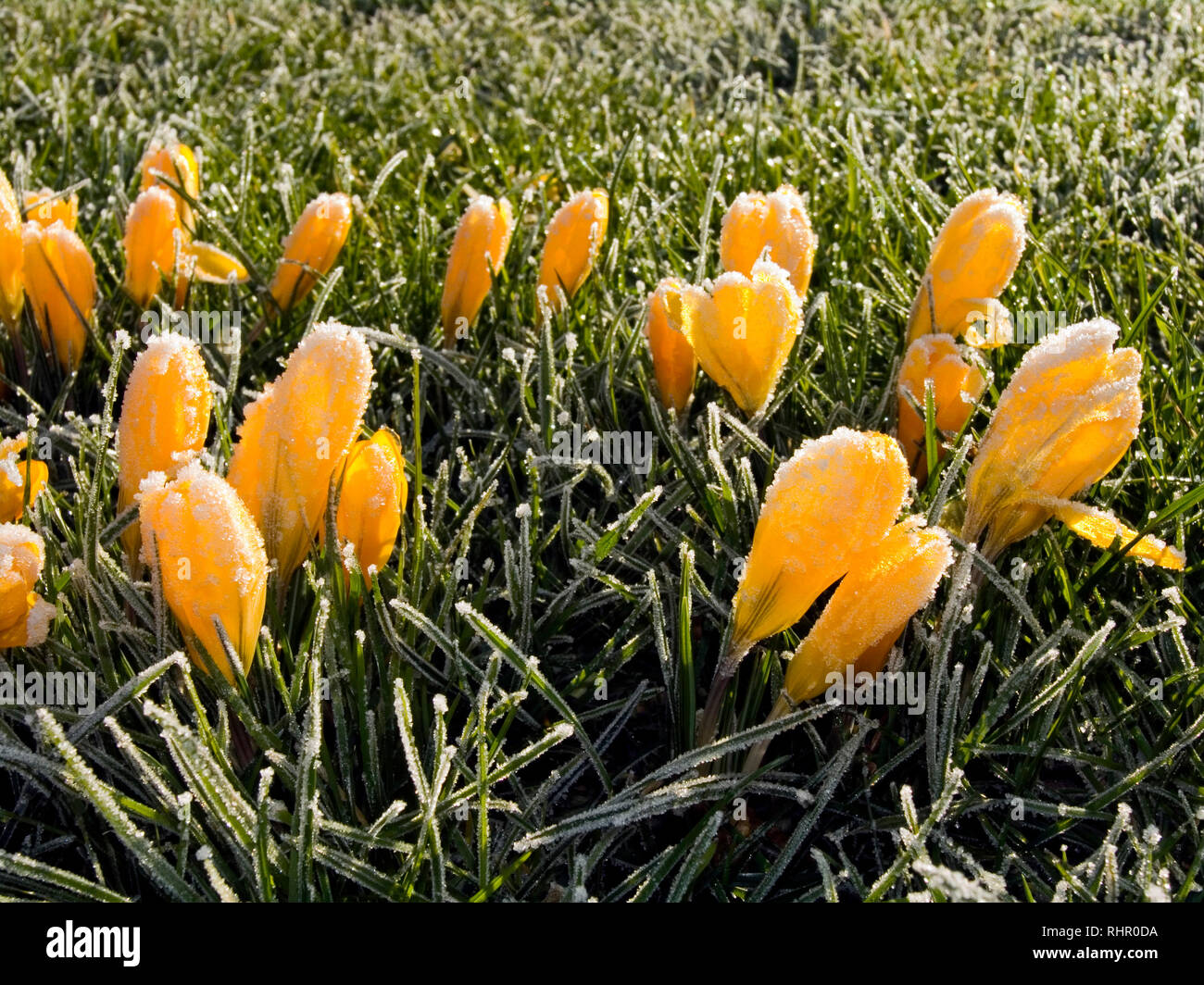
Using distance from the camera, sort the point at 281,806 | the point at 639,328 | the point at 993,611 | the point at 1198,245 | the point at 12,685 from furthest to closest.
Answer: the point at 1198,245 → the point at 639,328 → the point at 993,611 → the point at 12,685 → the point at 281,806

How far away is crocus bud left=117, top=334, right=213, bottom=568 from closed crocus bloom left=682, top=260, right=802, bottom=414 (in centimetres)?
62

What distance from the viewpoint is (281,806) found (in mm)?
1226

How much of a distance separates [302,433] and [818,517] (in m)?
0.56

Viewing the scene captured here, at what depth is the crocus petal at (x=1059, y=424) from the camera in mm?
1345

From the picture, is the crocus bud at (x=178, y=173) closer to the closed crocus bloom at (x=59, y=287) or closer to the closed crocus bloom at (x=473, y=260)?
the closed crocus bloom at (x=59, y=287)

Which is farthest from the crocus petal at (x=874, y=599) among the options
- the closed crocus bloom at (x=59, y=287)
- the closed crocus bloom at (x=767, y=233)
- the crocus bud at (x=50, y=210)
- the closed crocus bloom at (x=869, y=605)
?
the crocus bud at (x=50, y=210)

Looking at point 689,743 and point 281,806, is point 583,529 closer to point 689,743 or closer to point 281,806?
point 689,743

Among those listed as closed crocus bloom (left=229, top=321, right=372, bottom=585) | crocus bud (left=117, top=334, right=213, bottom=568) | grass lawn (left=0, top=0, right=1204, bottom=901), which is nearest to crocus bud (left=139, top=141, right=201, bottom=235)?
grass lawn (left=0, top=0, right=1204, bottom=901)

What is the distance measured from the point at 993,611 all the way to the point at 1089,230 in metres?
1.14

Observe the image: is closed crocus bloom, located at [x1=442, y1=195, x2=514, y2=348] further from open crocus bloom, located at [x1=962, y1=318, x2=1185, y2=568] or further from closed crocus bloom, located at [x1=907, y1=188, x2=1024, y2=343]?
open crocus bloom, located at [x1=962, y1=318, x2=1185, y2=568]

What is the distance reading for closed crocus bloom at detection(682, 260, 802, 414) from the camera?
155cm

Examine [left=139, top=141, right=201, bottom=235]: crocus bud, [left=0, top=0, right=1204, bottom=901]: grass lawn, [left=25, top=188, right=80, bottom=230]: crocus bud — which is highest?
[left=139, top=141, right=201, bottom=235]: crocus bud

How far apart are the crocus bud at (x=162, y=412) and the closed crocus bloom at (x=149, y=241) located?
655mm
